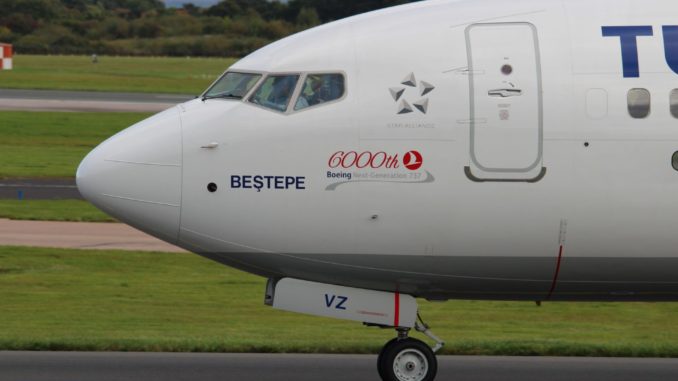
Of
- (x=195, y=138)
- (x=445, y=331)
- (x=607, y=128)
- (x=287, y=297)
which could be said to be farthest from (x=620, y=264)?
(x=445, y=331)

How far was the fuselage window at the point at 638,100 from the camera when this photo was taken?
1268cm

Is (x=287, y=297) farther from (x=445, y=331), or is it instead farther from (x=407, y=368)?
(x=445, y=331)

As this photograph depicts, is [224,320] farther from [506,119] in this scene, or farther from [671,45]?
[671,45]

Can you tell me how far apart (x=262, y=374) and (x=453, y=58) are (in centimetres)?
437

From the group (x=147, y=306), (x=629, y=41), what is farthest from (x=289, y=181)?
(x=147, y=306)

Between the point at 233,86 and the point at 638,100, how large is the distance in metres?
3.89

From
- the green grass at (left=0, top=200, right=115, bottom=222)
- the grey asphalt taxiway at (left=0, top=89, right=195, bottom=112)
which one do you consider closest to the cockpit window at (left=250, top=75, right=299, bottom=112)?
→ the green grass at (left=0, top=200, right=115, bottom=222)

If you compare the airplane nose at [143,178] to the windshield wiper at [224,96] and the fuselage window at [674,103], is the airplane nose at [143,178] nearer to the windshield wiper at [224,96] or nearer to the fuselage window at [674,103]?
the windshield wiper at [224,96]

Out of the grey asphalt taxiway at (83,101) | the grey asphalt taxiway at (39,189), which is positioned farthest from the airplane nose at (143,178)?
the grey asphalt taxiway at (83,101)

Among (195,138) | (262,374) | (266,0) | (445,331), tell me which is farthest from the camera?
(266,0)

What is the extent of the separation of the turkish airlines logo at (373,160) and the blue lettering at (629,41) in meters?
2.18

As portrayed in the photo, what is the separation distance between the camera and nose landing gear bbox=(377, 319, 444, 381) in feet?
43.2

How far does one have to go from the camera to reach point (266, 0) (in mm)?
151625

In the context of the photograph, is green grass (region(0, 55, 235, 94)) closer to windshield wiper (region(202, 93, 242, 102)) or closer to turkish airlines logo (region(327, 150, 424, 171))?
windshield wiper (region(202, 93, 242, 102))
